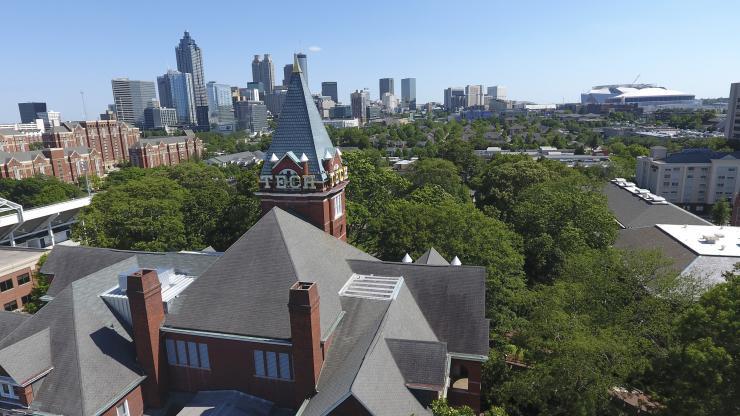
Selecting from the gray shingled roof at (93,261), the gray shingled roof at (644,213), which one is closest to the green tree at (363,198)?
the gray shingled roof at (93,261)

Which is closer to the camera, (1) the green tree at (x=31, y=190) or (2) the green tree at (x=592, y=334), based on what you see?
(2) the green tree at (x=592, y=334)

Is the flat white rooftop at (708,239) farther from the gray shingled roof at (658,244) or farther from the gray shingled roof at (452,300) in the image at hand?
the gray shingled roof at (452,300)

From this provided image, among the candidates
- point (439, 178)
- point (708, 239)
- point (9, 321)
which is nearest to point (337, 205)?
point (9, 321)

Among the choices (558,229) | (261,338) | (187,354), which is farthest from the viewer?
(558,229)

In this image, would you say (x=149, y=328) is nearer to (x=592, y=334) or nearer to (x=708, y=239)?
(x=592, y=334)

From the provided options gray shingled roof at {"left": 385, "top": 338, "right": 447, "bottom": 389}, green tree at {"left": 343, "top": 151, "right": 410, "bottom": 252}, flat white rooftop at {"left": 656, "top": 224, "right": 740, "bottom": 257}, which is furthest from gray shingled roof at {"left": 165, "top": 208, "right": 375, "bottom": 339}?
flat white rooftop at {"left": 656, "top": 224, "right": 740, "bottom": 257}

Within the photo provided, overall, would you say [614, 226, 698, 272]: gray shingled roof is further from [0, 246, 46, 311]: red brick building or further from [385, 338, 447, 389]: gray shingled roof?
[0, 246, 46, 311]: red brick building

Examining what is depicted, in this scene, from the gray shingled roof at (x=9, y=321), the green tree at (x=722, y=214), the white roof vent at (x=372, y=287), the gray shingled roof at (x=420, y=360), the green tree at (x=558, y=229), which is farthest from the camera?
the green tree at (x=722, y=214)
